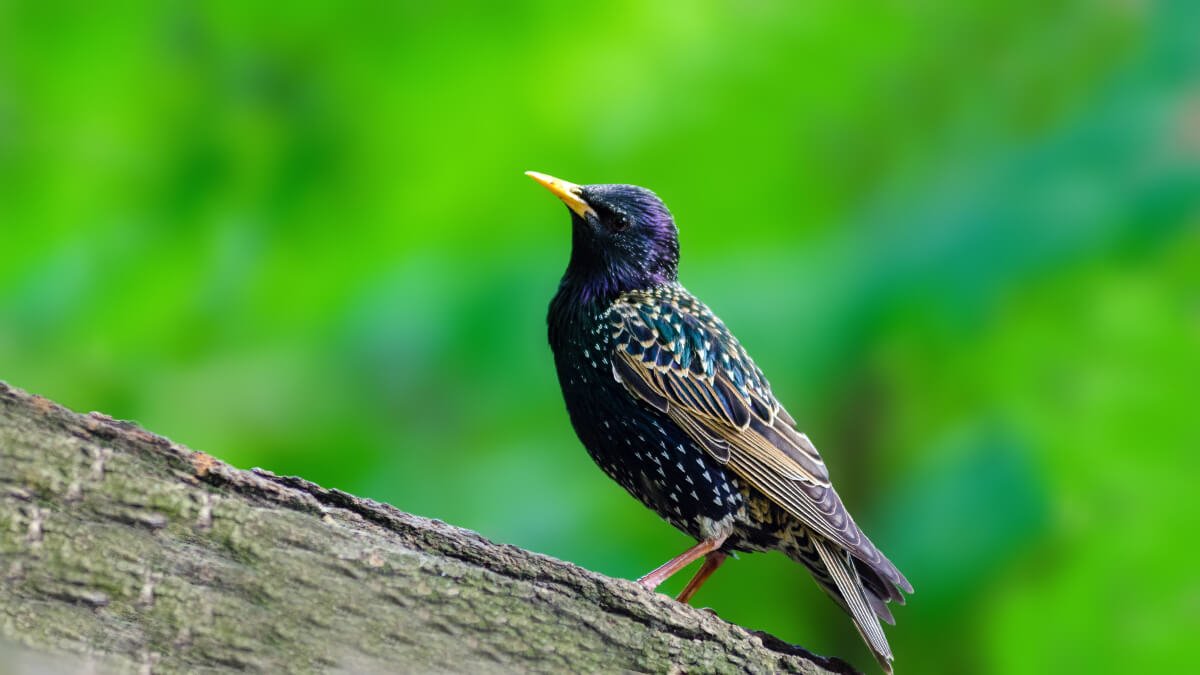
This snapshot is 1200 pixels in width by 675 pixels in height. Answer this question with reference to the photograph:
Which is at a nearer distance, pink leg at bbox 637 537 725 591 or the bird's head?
pink leg at bbox 637 537 725 591

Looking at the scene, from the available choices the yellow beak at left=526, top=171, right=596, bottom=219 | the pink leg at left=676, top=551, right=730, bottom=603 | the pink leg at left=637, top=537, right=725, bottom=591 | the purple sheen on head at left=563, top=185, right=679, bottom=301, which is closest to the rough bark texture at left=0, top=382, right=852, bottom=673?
the pink leg at left=637, top=537, right=725, bottom=591

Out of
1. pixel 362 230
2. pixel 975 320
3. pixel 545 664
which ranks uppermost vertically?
pixel 362 230

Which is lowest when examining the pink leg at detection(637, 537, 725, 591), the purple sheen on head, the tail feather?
the tail feather

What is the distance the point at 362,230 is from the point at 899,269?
104 inches

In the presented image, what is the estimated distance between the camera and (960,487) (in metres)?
5.48

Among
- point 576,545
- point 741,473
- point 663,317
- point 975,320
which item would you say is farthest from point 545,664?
point 975,320

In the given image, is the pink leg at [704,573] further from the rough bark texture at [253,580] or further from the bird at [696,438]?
the rough bark texture at [253,580]

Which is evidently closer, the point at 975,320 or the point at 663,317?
the point at 663,317

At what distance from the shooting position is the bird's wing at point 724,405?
11.9 ft

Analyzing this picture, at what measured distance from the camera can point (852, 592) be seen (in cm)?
365

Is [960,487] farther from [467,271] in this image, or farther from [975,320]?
[467,271]

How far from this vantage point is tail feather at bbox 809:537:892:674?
140 inches

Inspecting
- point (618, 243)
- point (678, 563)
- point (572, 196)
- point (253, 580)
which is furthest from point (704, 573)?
point (253, 580)

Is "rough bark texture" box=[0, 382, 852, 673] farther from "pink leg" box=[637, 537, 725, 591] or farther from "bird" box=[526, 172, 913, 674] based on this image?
"bird" box=[526, 172, 913, 674]
